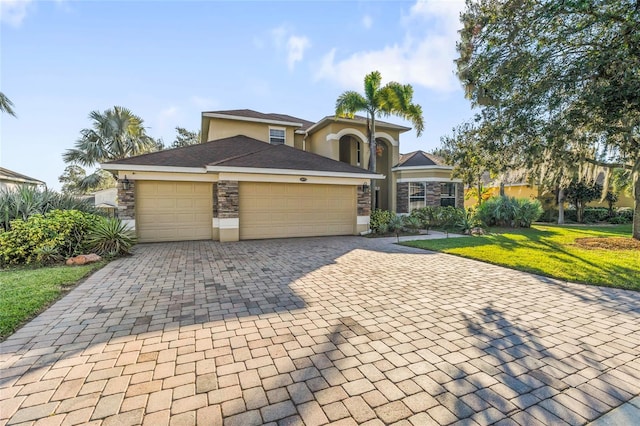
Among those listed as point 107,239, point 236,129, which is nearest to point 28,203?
point 107,239

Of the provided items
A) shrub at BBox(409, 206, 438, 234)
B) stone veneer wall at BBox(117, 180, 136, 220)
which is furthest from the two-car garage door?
shrub at BBox(409, 206, 438, 234)

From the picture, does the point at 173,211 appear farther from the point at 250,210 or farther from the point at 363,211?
the point at 363,211

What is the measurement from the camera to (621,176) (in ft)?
58.5

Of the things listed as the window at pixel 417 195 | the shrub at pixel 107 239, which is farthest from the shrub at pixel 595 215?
the shrub at pixel 107 239

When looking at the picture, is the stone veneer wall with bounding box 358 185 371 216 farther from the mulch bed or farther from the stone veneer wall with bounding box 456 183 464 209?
the stone veneer wall with bounding box 456 183 464 209

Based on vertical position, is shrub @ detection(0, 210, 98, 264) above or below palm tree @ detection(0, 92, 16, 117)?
below

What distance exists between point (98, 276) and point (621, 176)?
26.5 meters

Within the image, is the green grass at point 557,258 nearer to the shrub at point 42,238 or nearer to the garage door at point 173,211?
the garage door at point 173,211

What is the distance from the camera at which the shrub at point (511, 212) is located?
15.1m

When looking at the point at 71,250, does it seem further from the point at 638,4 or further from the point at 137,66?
the point at 638,4

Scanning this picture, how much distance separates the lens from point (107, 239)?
311 inches

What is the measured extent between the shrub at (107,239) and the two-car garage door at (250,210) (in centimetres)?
229

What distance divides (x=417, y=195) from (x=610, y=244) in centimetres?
859

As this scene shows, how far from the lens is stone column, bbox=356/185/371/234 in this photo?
12555 mm
